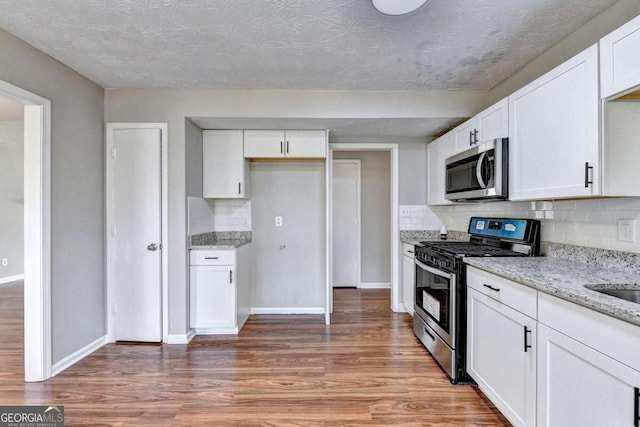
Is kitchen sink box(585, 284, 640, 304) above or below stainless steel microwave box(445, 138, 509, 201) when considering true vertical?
below

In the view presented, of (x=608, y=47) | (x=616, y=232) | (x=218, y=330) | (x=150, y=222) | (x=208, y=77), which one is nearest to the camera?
(x=608, y=47)

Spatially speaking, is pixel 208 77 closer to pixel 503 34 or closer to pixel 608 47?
pixel 503 34

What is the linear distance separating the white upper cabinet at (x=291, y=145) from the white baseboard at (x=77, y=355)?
84.5 inches

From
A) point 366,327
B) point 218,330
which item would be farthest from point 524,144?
point 218,330

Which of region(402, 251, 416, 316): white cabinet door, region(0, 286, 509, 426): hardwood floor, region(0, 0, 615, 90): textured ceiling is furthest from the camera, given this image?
region(402, 251, 416, 316): white cabinet door

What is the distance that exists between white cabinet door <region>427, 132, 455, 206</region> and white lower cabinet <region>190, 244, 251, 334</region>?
2.14 metres

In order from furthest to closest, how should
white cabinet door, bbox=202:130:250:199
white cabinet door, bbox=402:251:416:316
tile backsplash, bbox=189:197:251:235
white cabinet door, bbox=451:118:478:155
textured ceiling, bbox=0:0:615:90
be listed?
tile backsplash, bbox=189:197:251:235 → white cabinet door, bbox=402:251:416:316 → white cabinet door, bbox=202:130:250:199 → white cabinet door, bbox=451:118:478:155 → textured ceiling, bbox=0:0:615:90

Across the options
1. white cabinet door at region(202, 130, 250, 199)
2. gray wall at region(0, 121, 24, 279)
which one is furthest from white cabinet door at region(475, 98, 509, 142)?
gray wall at region(0, 121, 24, 279)

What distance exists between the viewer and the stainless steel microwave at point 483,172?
7.68ft

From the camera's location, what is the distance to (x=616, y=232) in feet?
5.99

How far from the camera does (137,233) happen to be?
308 centimetres

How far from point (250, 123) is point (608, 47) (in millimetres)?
2613

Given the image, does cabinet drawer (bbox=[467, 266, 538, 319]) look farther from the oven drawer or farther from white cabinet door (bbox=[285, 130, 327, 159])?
white cabinet door (bbox=[285, 130, 327, 159])

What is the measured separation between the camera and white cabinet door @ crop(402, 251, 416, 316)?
3619 mm
